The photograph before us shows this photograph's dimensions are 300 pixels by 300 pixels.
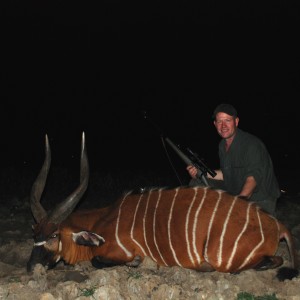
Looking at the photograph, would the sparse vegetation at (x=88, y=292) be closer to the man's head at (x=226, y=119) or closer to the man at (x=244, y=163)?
the man at (x=244, y=163)

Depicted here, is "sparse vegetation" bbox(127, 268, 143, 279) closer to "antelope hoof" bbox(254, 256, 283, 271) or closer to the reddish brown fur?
the reddish brown fur

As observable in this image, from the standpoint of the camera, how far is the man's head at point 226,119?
11.6ft

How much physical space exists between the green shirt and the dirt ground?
51 cm

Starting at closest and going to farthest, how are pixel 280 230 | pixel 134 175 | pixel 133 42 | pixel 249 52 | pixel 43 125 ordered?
pixel 280 230, pixel 134 175, pixel 43 125, pixel 249 52, pixel 133 42

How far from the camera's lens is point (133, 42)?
→ 176 feet

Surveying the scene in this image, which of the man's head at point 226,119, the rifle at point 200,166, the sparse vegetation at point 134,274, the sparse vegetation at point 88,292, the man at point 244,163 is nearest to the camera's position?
the sparse vegetation at point 88,292

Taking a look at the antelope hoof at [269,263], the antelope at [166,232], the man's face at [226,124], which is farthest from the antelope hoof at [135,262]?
the man's face at [226,124]

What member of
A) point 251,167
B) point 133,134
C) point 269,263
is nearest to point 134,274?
point 269,263

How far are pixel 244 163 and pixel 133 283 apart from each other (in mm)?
1352

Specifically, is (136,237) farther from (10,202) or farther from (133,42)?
(133,42)

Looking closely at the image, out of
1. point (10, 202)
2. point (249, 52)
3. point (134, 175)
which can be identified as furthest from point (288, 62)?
point (10, 202)

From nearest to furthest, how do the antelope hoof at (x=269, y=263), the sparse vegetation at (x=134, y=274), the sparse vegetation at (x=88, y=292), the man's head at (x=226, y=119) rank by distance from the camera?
1. the sparse vegetation at (x=88, y=292)
2. the sparse vegetation at (x=134, y=274)
3. the antelope hoof at (x=269, y=263)
4. the man's head at (x=226, y=119)

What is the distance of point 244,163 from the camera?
3504 mm

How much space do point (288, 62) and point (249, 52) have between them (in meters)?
7.66
